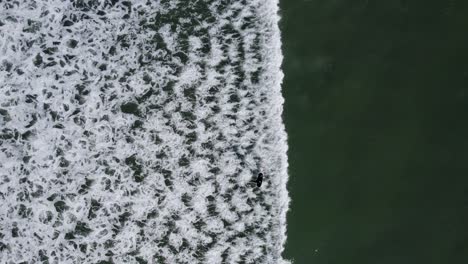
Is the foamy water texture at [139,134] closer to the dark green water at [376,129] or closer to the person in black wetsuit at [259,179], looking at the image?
the person in black wetsuit at [259,179]

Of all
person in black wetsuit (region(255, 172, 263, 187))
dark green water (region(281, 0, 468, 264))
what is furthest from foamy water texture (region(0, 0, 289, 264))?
dark green water (region(281, 0, 468, 264))

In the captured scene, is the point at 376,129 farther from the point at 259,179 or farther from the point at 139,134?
the point at 139,134

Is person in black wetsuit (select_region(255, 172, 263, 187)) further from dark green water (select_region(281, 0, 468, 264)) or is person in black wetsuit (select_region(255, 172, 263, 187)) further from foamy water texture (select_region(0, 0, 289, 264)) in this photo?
dark green water (select_region(281, 0, 468, 264))

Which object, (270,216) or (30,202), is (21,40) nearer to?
(30,202)

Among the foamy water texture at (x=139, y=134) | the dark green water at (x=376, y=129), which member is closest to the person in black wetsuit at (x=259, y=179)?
the foamy water texture at (x=139, y=134)

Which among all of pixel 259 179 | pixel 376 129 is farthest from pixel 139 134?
pixel 376 129

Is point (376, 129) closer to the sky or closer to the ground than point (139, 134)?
closer to the sky
